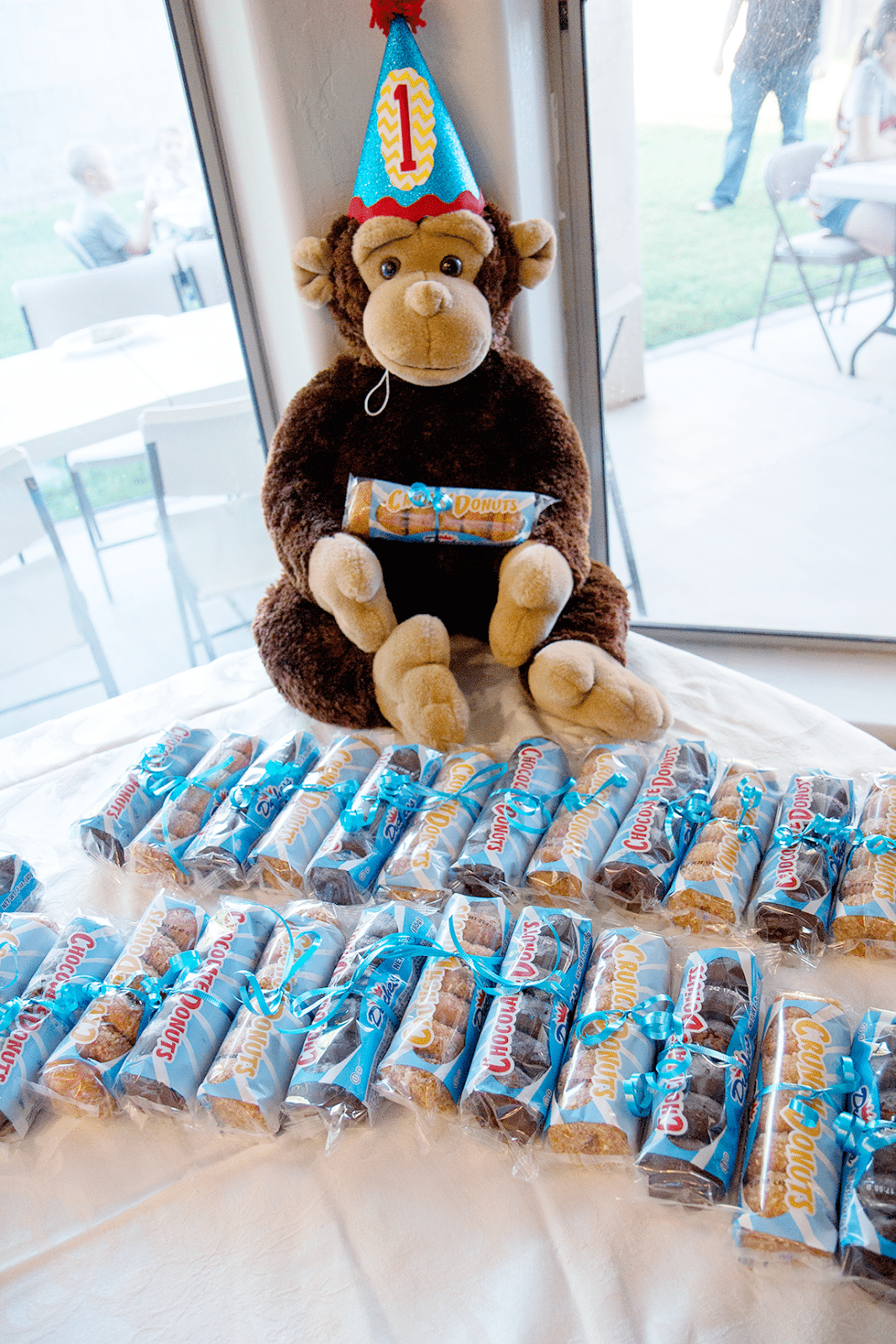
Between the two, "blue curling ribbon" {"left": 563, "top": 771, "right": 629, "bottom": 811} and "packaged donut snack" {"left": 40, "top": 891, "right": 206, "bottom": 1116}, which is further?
"blue curling ribbon" {"left": 563, "top": 771, "right": 629, "bottom": 811}

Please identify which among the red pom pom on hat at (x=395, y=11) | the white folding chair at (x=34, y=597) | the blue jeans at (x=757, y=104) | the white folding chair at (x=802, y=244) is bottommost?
the white folding chair at (x=34, y=597)

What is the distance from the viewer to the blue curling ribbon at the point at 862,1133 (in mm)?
877

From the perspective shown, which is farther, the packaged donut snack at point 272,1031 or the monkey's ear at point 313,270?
the monkey's ear at point 313,270

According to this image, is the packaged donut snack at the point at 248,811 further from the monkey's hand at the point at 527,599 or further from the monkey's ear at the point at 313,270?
the monkey's ear at the point at 313,270

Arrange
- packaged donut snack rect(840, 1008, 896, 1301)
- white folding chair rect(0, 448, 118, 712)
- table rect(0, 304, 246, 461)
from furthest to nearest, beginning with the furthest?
white folding chair rect(0, 448, 118, 712) → table rect(0, 304, 246, 461) → packaged donut snack rect(840, 1008, 896, 1301)

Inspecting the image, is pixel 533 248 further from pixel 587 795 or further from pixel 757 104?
pixel 587 795

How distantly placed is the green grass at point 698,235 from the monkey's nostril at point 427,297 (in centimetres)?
72

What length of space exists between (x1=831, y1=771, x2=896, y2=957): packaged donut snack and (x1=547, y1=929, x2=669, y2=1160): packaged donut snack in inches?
8.4

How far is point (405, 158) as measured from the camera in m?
1.42

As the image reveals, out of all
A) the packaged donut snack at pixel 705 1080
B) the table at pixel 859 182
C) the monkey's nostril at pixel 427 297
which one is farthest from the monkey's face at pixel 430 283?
the packaged donut snack at pixel 705 1080

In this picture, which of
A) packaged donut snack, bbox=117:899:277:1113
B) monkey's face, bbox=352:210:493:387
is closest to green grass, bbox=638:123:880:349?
monkey's face, bbox=352:210:493:387

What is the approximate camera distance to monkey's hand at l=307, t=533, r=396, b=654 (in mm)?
1498

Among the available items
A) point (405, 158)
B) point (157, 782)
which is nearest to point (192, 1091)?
point (157, 782)

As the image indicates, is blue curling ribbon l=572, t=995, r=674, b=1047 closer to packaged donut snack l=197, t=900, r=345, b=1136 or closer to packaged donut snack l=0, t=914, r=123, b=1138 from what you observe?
packaged donut snack l=197, t=900, r=345, b=1136
